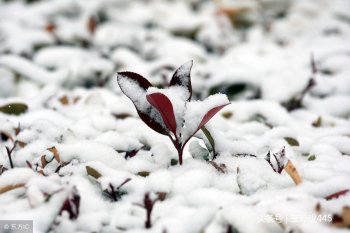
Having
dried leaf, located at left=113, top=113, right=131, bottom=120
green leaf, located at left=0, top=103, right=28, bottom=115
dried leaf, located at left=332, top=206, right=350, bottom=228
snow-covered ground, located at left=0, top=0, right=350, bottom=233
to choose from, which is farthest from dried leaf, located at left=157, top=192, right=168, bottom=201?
green leaf, located at left=0, top=103, right=28, bottom=115

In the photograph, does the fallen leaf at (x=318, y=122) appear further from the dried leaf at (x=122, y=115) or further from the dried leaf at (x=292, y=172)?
the dried leaf at (x=122, y=115)

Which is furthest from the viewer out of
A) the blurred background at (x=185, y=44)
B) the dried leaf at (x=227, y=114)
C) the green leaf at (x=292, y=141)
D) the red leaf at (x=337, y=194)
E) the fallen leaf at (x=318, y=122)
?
the blurred background at (x=185, y=44)

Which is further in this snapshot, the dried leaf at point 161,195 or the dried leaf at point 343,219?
the dried leaf at point 161,195

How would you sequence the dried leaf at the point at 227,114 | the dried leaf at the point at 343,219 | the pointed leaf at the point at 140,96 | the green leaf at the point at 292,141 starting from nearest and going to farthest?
the dried leaf at the point at 343,219
the pointed leaf at the point at 140,96
the green leaf at the point at 292,141
the dried leaf at the point at 227,114

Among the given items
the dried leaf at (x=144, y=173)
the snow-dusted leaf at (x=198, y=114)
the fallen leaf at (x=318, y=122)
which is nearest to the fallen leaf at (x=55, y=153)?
the dried leaf at (x=144, y=173)

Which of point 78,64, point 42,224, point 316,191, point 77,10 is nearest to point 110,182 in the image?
point 42,224

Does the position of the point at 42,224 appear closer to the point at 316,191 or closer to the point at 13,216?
the point at 13,216

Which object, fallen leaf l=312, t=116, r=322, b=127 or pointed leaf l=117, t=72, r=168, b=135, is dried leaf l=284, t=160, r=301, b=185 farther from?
fallen leaf l=312, t=116, r=322, b=127

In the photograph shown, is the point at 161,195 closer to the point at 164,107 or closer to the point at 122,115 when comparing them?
the point at 164,107

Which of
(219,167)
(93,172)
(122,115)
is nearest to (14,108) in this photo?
(122,115)
